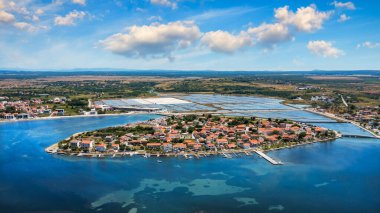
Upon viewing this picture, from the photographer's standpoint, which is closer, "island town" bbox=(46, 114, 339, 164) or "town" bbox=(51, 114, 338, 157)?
"island town" bbox=(46, 114, 339, 164)

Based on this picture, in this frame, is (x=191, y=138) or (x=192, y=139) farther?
(x=191, y=138)

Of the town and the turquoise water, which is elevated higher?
the town

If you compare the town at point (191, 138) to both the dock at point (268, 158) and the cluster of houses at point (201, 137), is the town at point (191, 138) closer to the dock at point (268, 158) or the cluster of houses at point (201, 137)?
the cluster of houses at point (201, 137)

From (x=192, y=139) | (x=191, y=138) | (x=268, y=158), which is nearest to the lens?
(x=268, y=158)

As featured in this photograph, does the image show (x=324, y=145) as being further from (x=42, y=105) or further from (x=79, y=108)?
(x=42, y=105)

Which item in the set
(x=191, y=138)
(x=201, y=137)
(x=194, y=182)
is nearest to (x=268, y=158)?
(x=194, y=182)

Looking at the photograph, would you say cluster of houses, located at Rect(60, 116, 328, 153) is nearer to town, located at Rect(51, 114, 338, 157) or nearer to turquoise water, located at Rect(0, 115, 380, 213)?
town, located at Rect(51, 114, 338, 157)

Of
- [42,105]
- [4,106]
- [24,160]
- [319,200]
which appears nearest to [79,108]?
[42,105]

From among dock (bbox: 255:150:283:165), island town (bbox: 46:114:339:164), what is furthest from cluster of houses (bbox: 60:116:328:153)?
dock (bbox: 255:150:283:165)

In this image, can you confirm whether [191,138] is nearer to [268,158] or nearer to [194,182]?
[268,158]
